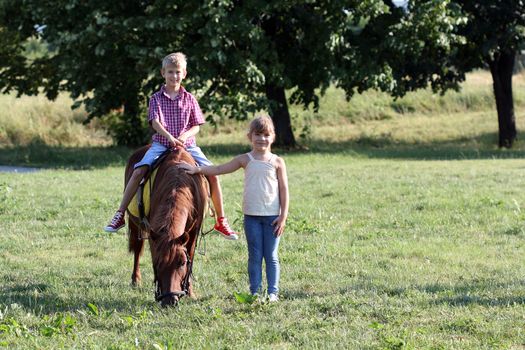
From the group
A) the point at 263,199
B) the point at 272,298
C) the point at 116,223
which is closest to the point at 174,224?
the point at 263,199

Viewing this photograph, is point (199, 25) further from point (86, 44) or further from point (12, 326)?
point (12, 326)

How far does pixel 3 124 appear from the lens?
29.6 metres

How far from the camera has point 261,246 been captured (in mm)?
7250

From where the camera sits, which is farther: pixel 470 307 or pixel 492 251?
pixel 492 251

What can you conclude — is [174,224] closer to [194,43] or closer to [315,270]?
[315,270]

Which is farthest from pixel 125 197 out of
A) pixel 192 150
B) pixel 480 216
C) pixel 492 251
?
pixel 480 216

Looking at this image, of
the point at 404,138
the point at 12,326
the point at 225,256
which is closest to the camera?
the point at 12,326

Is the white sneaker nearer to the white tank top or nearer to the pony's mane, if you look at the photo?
the white tank top

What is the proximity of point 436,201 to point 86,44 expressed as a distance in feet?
41.0

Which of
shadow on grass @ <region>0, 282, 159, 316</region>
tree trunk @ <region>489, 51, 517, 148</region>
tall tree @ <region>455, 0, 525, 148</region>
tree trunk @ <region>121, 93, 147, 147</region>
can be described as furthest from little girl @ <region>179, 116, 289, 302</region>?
tree trunk @ <region>489, 51, 517, 148</region>

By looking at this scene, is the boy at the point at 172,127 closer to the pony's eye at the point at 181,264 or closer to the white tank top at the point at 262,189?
the white tank top at the point at 262,189

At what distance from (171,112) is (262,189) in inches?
58.3

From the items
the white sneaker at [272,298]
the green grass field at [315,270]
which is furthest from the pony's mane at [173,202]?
the white sneaker at [272,298]

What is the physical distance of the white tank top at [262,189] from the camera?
7.11m
